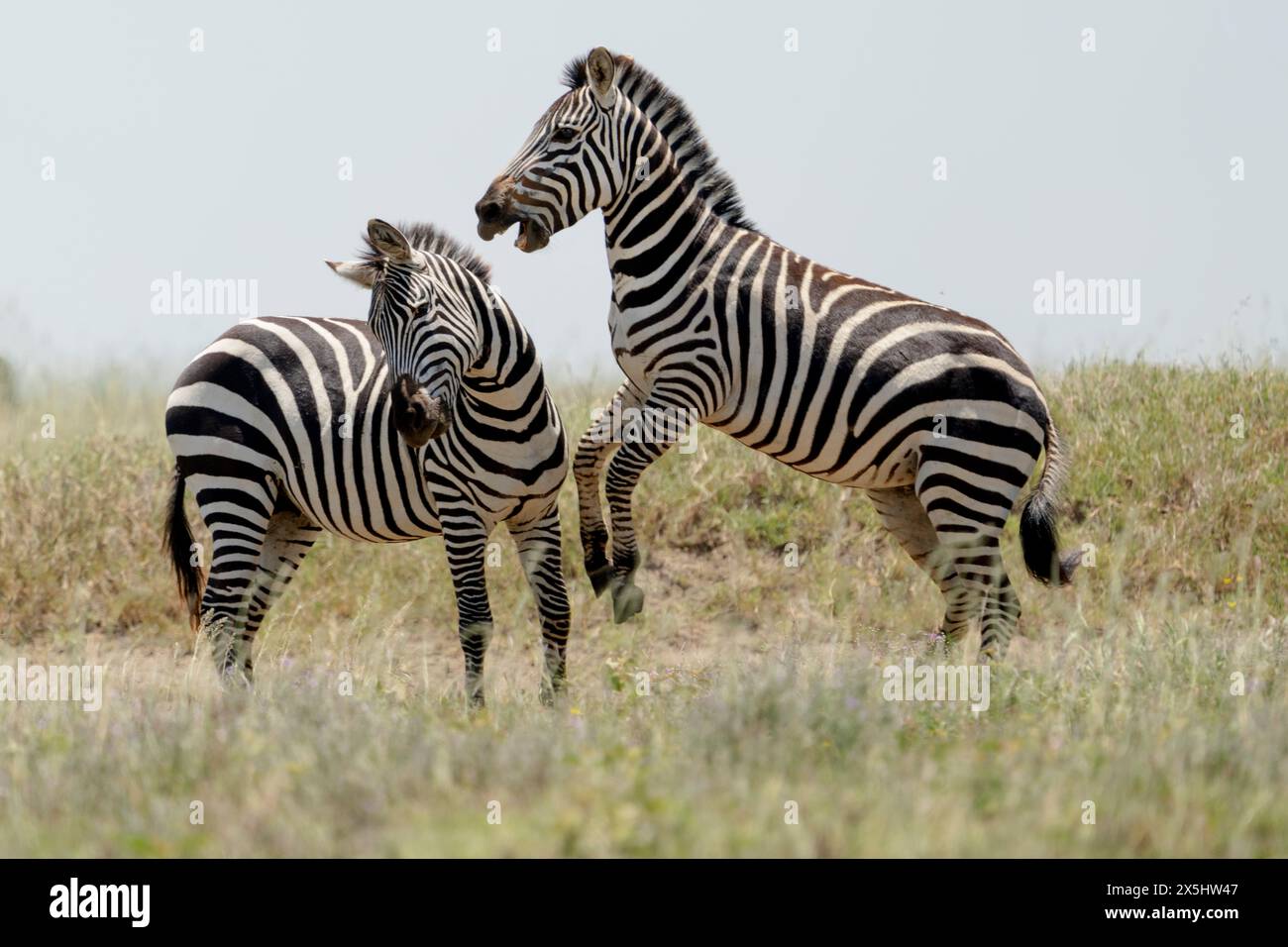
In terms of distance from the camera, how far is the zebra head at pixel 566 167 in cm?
735

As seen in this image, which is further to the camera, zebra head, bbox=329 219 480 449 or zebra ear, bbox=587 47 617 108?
zebra ear, bbox=587 47 617 108

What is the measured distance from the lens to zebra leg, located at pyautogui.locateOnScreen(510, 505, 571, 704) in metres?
7.65

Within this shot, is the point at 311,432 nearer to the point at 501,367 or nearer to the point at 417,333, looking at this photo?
the point at 501,367

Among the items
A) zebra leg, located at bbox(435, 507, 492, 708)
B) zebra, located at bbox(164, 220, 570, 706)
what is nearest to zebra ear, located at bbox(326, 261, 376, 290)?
zebra, located at bbox(164, 220, 570, 706)

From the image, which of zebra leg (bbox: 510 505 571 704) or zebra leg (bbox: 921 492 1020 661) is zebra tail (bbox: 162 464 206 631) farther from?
zebra leg (bbox: 921 492 1020 661)

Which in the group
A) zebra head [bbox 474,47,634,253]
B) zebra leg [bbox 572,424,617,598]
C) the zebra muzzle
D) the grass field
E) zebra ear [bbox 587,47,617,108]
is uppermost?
zebra ear [bbox 587,47,617,108]

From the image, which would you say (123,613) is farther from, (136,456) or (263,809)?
(263,809)

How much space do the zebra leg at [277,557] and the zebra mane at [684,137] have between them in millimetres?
3281

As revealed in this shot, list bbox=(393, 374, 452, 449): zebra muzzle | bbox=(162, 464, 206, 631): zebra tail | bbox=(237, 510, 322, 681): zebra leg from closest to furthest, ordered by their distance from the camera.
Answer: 1. bbox=(393, 374, 452, 449): zebra muzzle
2. bbox=(237, 510, 322, 681): zebra leg
3. bbox=(162, 464, 206, 631): zebra tail

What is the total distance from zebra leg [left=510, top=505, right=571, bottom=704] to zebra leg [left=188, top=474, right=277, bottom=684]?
1.65 meters

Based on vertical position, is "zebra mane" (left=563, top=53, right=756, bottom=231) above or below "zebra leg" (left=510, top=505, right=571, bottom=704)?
above

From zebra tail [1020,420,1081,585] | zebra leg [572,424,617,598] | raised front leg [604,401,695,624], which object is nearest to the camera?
raised front leg [604,401,695,624]
